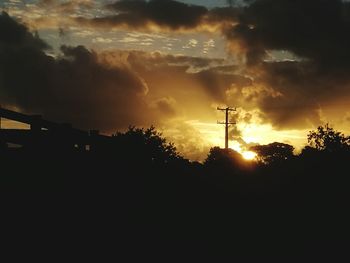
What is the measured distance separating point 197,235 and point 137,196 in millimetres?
2169

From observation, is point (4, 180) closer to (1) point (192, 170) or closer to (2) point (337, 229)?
(1) point (192, 170)

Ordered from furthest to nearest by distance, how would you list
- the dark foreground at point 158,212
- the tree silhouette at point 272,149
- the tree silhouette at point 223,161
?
the tree silhouette at point 272,149, the tree silhouette at point 223,161, the dark foreground at point 158,212

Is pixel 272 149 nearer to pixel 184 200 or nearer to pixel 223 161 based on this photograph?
pixel 223 161

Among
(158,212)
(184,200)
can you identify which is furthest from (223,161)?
(158,212)

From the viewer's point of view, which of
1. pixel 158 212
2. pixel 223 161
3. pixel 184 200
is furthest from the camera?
pixel 223 161

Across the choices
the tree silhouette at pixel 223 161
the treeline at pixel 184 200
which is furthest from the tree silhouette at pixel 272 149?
the treeline at pixel 184 200

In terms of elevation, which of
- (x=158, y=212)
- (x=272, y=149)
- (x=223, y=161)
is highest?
(x=272, y=149)

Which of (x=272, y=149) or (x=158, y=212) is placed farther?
(x=272, y=149)

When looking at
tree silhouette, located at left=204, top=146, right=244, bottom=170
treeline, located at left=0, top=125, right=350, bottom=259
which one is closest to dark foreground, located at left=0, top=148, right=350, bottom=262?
treeline, located at left=0, top=125, right=350, bottom=259

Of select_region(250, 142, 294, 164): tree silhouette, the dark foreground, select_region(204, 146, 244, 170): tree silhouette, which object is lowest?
the dark foreground

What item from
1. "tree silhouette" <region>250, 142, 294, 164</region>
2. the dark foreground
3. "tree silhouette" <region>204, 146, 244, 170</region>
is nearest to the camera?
the dark foreground

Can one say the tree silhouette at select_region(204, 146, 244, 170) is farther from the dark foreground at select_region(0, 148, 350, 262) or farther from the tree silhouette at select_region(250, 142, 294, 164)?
the tree silhouette at select_region(250, 142, 294, 164)

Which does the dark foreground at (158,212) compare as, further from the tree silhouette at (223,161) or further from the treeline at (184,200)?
the tree silhouette at (223,161)

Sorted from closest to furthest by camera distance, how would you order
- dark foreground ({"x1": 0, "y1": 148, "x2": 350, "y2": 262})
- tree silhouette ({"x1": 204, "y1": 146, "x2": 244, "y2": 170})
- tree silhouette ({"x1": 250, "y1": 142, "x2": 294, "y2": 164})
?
1. dark foreground ({"x1": 0, "y1": 148, "x2": 350, "y2": 262})
2. tree silhouette ({"x1": 204, "y1": 146, "x2": 244, "y2": 170})
3. tree silhouette ({"x1": 250, "y1": 142, "x2": 294, "y2": 164})
